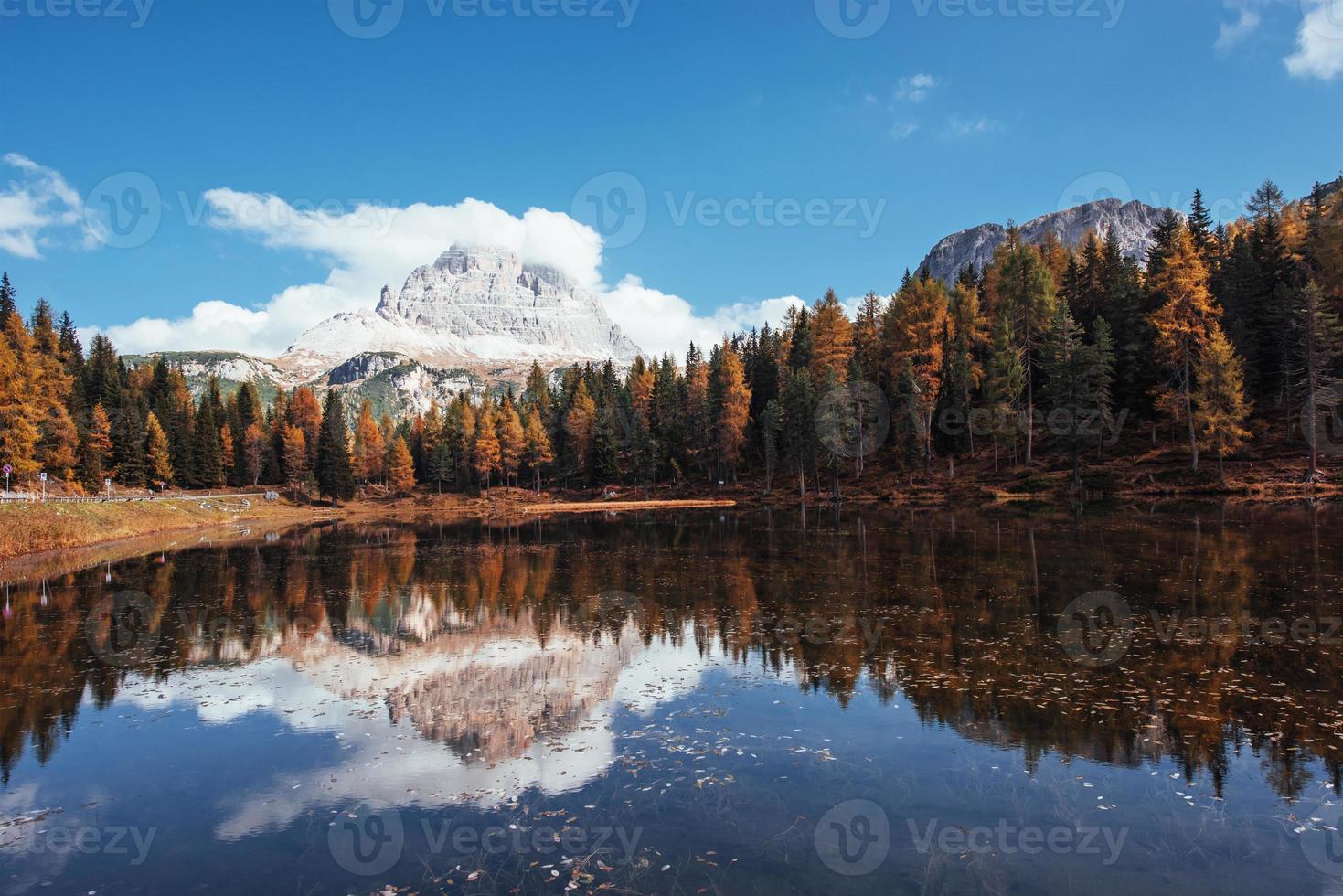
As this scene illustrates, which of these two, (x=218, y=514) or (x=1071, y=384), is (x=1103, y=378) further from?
(x=218, y=514)

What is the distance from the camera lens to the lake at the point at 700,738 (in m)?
9.69

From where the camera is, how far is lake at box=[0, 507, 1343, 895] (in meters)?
9.69

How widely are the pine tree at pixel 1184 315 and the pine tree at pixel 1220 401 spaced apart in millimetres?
1726

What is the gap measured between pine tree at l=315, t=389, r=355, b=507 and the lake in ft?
296

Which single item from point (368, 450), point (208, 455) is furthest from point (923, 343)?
point (208, 455)

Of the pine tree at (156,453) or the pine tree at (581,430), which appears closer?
the pine tree at (156,453)

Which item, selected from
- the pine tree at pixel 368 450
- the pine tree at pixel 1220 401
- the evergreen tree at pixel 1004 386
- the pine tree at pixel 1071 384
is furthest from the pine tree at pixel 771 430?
the pine tree at pixel 368 450

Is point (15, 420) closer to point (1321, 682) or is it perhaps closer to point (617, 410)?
point (617, 410)

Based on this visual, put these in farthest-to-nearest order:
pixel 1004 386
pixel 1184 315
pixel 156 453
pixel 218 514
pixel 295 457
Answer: pixel 295 457 → pixel 156 453 → pixel 218 514 → pixel 1004 386 → pixel 1184 315

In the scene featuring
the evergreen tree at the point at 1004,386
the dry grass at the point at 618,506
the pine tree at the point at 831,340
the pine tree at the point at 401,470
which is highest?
the pine tree at the point at 831,340

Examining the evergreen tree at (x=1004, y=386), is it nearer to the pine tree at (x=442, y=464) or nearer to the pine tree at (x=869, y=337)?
the pine tree at (x=869, y=337)

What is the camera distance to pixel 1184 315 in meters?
65.4

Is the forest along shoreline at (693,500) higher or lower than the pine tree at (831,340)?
lower

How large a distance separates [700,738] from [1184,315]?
238 ft
